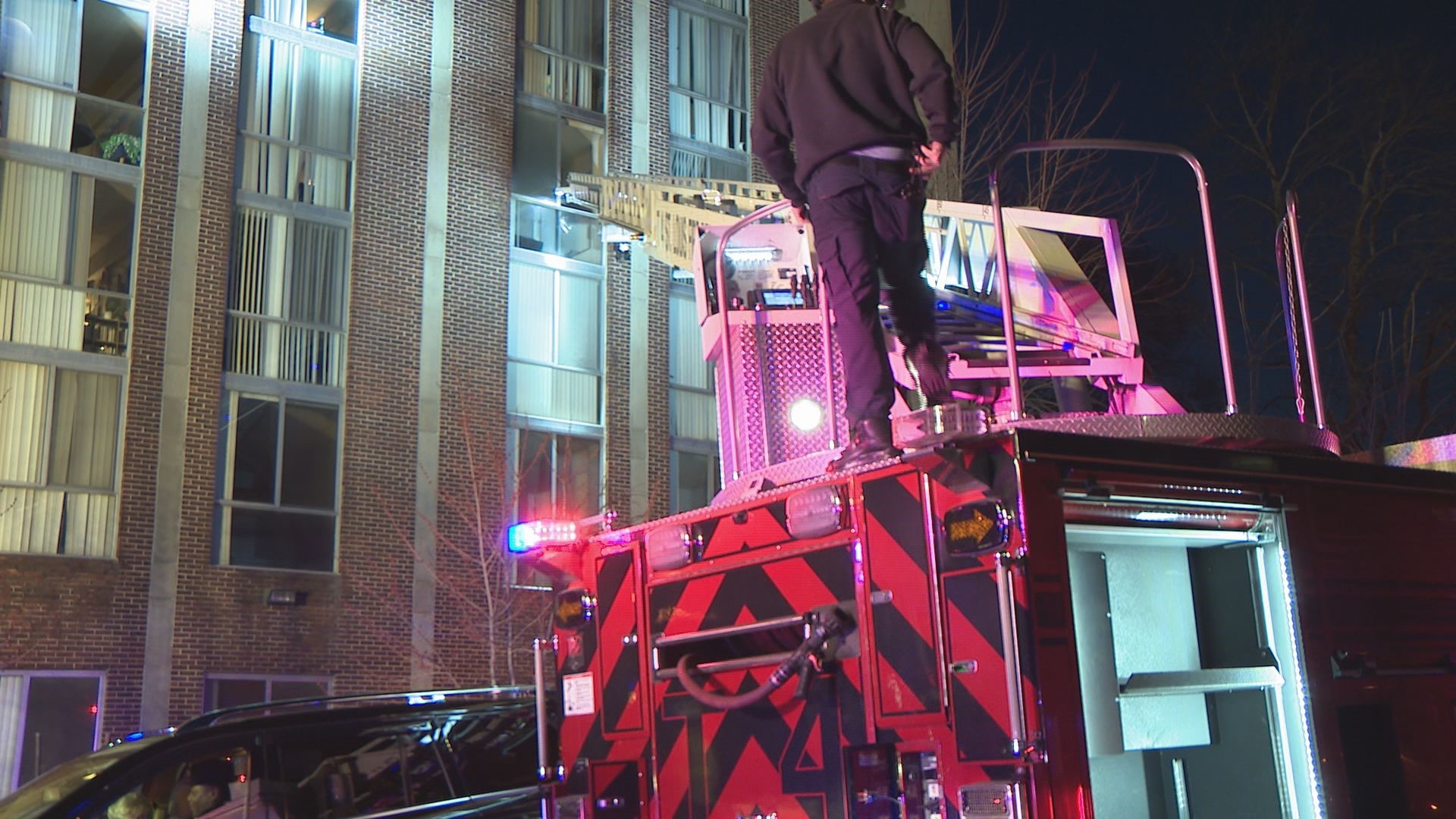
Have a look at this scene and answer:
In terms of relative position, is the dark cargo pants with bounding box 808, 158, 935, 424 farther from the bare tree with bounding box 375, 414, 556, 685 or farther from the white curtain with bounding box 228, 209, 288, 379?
the white curtain with bounding box 228, 209, 288, 379

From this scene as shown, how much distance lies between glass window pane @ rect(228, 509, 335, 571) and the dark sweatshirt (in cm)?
1629

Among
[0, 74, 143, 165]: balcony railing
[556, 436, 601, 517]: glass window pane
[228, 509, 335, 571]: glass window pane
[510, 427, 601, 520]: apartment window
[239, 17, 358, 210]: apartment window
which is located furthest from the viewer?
[556, 436, 601, 517]: glass window pane

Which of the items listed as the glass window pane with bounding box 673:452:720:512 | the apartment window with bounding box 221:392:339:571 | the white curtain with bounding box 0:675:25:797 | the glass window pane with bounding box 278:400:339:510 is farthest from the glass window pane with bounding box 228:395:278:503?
the glass window pane with bounding box 673:452:720:512

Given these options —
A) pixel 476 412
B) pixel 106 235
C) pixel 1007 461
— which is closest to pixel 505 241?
pixel 476 412

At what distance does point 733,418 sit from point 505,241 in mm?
17867

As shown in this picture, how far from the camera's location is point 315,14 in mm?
22531

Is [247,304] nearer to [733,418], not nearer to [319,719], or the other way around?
[319,719]

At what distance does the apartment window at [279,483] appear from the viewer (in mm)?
19641

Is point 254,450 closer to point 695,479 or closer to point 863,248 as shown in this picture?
point 695,479

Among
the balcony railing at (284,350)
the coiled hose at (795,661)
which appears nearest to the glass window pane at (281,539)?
the balcony railing at (284,350)

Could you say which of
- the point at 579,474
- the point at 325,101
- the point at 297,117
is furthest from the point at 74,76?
the point at 579,474

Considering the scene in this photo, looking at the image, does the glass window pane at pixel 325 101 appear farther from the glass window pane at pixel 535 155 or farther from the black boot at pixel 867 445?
the black boot at pixel 867 445

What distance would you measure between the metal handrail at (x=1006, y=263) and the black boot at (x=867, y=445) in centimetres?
45

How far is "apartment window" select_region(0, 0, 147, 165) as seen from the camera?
63.3 feet
